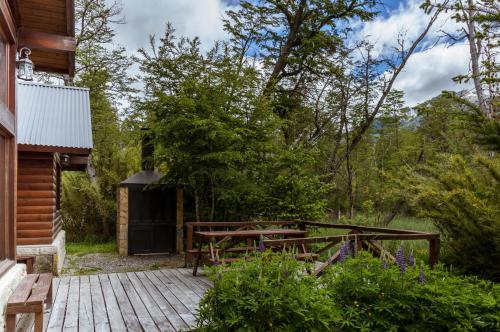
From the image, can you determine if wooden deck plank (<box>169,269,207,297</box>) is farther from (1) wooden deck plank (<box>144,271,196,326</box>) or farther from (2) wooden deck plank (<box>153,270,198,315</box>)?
(1) wooden deck plank (<box>144,271,196,326</box>)

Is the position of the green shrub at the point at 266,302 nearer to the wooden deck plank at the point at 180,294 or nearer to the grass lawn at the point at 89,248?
the wooden deck plank at the point at 180,294

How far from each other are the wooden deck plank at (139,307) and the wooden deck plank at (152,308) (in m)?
0.05

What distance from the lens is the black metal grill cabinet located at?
890 cm

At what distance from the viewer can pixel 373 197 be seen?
15430 millimetres

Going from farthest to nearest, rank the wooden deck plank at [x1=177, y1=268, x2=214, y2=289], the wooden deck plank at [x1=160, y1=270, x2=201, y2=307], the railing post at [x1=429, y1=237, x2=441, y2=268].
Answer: the wooden deck plank at [x1=177, y1=268, x2=214, y2=289], the railing post at [x1=429, y1=237, x2=441, y2=268], the wooden deck plank at [x1=160, y1=270, x2=201, y2=307]

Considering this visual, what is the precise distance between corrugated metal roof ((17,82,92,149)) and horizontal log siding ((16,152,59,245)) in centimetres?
41

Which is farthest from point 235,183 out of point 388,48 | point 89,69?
point 89,69

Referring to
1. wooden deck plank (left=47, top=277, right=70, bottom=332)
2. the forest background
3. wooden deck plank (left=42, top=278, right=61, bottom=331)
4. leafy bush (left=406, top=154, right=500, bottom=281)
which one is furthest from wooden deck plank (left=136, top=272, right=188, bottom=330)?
leafy bush (left=406, top=154, right=500, bottom=281)

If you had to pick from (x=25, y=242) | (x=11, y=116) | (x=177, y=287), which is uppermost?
(x=11, y=116)

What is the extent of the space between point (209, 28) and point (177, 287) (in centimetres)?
907

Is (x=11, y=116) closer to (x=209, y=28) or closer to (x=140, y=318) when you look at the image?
(x=140, y=318)

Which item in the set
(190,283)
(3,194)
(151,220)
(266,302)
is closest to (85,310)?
(190,283)

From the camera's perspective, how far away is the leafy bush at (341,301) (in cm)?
268

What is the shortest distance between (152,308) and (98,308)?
→ 602 mm
